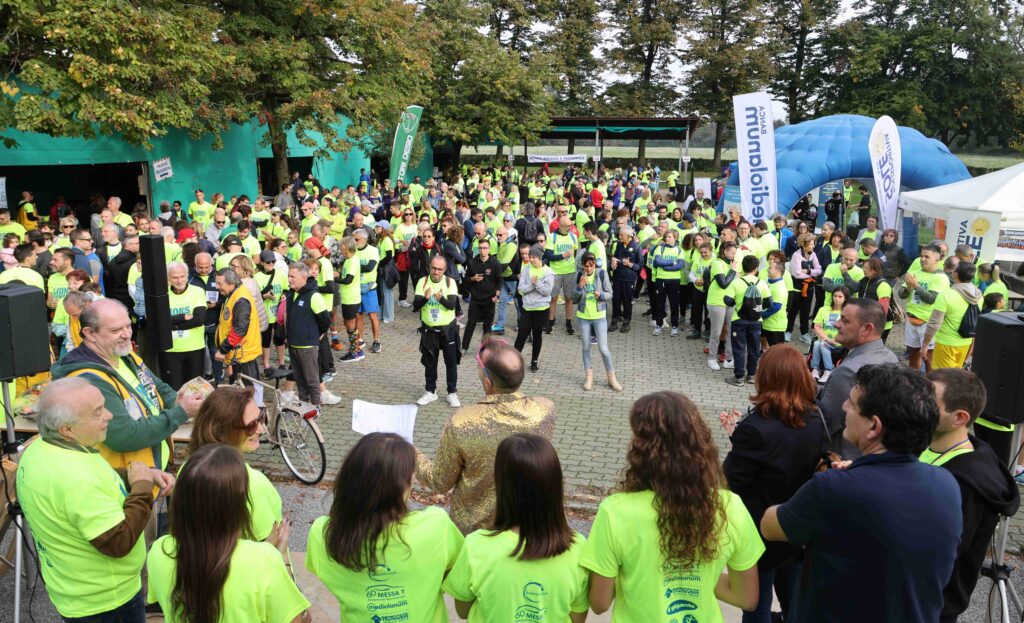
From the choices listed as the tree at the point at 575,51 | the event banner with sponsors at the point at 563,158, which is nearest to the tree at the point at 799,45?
the tree at the point at 575,51

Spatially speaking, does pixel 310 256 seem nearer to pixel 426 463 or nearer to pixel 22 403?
pixel 22 403

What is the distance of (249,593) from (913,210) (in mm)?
15534

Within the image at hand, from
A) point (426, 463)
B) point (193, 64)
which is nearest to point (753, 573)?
point (426, 463)

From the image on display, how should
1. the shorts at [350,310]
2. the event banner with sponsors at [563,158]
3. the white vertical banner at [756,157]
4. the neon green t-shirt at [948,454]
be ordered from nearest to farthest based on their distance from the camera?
the neon green t-shirt at [948,454] < the shorts at [350,310] < the white vertical banner at [756,157] < the event banner with sponsors at [563,158]

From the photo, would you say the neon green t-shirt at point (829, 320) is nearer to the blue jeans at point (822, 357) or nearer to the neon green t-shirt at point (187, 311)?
the blue jeans at point (822, 357)

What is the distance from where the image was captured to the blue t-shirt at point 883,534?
8.41 ft

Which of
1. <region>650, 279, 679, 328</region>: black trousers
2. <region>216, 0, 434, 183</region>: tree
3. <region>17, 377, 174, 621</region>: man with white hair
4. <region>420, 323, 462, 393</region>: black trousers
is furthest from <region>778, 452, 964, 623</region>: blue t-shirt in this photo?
<region>216, 0, 434, 183</region>: tree

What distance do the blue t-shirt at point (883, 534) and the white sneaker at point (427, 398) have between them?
6517 millimetres

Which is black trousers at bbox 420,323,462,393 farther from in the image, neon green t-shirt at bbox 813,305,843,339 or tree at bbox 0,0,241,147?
tree at bbox 0,0,241,147

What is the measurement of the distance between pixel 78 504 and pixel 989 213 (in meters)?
13.5

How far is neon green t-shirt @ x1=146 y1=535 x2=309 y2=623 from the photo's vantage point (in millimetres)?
2525

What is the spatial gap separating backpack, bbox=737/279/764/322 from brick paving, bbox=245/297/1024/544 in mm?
985

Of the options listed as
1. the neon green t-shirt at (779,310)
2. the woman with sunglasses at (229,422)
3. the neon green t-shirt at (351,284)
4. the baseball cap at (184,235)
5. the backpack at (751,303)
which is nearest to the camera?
the woman with sunglasses at (229,422)

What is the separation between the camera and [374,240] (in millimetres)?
12602
